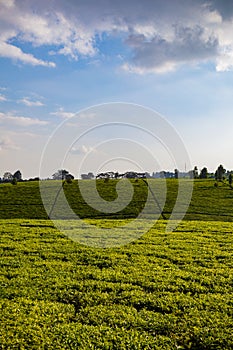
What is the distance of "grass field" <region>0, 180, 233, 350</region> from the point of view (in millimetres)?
8906

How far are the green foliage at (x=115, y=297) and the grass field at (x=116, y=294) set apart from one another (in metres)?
0.03

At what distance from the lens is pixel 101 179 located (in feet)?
242

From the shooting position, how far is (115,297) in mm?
11547

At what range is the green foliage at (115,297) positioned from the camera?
888 cm

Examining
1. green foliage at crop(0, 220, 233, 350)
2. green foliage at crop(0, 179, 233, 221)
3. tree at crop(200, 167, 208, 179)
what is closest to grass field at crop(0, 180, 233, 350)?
green foliage at crop(0, 220, 233, 350)

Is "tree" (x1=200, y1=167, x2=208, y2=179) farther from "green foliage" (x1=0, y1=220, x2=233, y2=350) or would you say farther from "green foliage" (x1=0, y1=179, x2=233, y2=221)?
"green foliage" (x1=0, y1=220, x2=233, y2=350)

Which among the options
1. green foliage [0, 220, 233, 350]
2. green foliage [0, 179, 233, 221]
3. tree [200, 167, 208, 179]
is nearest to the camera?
green foliage [0, 220, 233, 350]

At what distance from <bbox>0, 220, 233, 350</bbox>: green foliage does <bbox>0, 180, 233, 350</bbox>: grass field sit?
27 millimetres

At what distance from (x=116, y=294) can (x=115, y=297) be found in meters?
0.31

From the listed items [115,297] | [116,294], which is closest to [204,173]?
[116,294]

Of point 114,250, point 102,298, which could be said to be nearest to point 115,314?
point 102,298

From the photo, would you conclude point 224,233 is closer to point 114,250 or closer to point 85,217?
point 114,250

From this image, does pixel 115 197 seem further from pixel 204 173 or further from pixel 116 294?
pixel 204 173

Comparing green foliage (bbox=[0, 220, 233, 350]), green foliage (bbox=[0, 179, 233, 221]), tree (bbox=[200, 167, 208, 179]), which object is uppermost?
tree (bbox=[200, 167, 208, 179])
